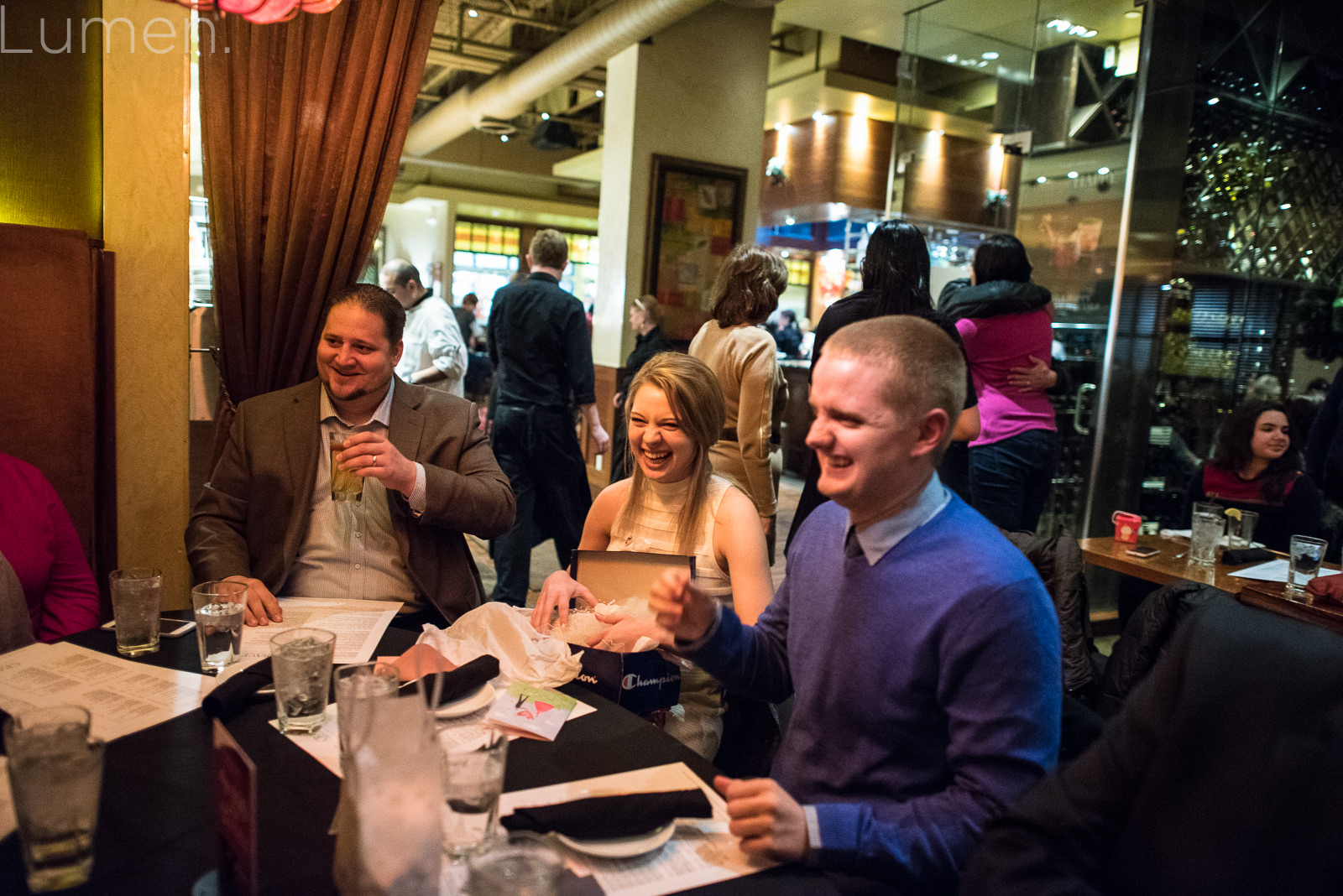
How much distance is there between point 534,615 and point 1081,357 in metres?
3.90

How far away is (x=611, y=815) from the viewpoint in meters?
1.02

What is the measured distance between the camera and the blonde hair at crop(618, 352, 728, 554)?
78.2 inches

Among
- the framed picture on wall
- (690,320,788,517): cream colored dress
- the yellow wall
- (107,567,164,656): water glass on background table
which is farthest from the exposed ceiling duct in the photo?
(107,567,164,656): water glass on background table

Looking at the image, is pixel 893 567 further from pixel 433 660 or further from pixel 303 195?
pixel 303 195

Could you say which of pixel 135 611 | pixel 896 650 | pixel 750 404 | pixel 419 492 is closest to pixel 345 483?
pixel 419 492

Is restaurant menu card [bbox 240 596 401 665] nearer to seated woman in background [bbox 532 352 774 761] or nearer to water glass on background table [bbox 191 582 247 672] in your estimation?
water glass on background table [bbox 191 582 247 672]

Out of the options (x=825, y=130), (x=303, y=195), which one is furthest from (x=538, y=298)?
(x=825, y=130)

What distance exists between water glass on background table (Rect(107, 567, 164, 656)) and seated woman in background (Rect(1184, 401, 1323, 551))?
3.76 metres

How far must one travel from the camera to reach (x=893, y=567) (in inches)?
49.3

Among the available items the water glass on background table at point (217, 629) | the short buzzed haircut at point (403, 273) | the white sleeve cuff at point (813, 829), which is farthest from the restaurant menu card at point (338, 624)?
the short buzzed haircut at point (403, 273)

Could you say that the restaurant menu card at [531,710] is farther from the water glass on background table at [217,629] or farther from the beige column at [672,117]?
the beige column at [672,117]

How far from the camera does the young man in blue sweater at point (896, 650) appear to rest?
1.07 m

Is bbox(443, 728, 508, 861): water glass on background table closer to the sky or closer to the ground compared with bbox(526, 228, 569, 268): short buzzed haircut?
closer to the ground

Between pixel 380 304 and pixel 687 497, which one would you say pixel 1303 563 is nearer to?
pixel 687 497
